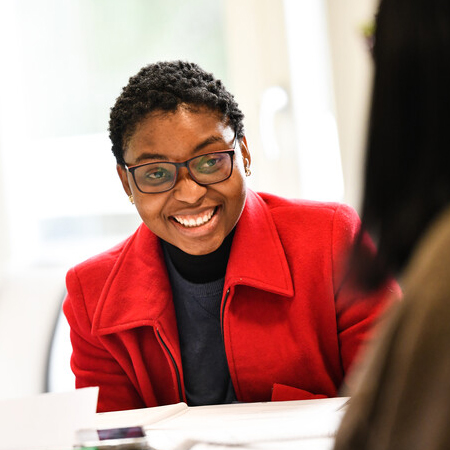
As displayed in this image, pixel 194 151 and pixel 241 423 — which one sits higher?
pixel 194 151

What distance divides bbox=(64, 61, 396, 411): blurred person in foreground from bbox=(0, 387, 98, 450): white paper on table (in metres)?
0.33

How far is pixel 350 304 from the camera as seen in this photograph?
1242 mm

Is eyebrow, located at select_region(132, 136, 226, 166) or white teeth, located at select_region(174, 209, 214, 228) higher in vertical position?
eyebrow, located at select_region(132, 136, 226, 166)

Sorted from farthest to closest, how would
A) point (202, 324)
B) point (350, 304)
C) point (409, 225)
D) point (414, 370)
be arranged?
point (202, 324) < point (350, 304) < point (409, 225) < point (414, 370)

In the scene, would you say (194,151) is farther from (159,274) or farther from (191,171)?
(159,274)

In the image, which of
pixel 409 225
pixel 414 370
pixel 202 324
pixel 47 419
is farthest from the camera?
pixel 202 324

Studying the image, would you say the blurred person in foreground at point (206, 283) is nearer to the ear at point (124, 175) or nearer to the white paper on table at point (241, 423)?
the ear at point (124, 175)

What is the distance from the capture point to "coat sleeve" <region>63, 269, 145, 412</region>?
1354mm

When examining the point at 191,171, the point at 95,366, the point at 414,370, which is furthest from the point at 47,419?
the point at 414,370

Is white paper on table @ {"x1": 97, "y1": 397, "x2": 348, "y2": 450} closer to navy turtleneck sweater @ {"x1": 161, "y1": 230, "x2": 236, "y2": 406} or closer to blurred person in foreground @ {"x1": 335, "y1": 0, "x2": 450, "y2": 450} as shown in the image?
navy turtleneck sweater @ {"x1": 161, "y1": 230, "x2": 236, "y2": 406}

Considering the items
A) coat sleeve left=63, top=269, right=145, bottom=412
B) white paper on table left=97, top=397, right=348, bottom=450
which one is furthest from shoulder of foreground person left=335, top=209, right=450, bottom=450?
coat sleeve left=63, top=269, right=145, bottom=412

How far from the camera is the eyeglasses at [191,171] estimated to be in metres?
1.26

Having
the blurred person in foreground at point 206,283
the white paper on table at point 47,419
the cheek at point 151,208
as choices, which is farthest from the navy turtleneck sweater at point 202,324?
the white paper on table at point 47,419

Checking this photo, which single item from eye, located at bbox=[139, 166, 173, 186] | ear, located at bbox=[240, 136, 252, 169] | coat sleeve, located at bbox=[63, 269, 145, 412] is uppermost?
ear, located at bbox=[240, 136, 252, 169]
